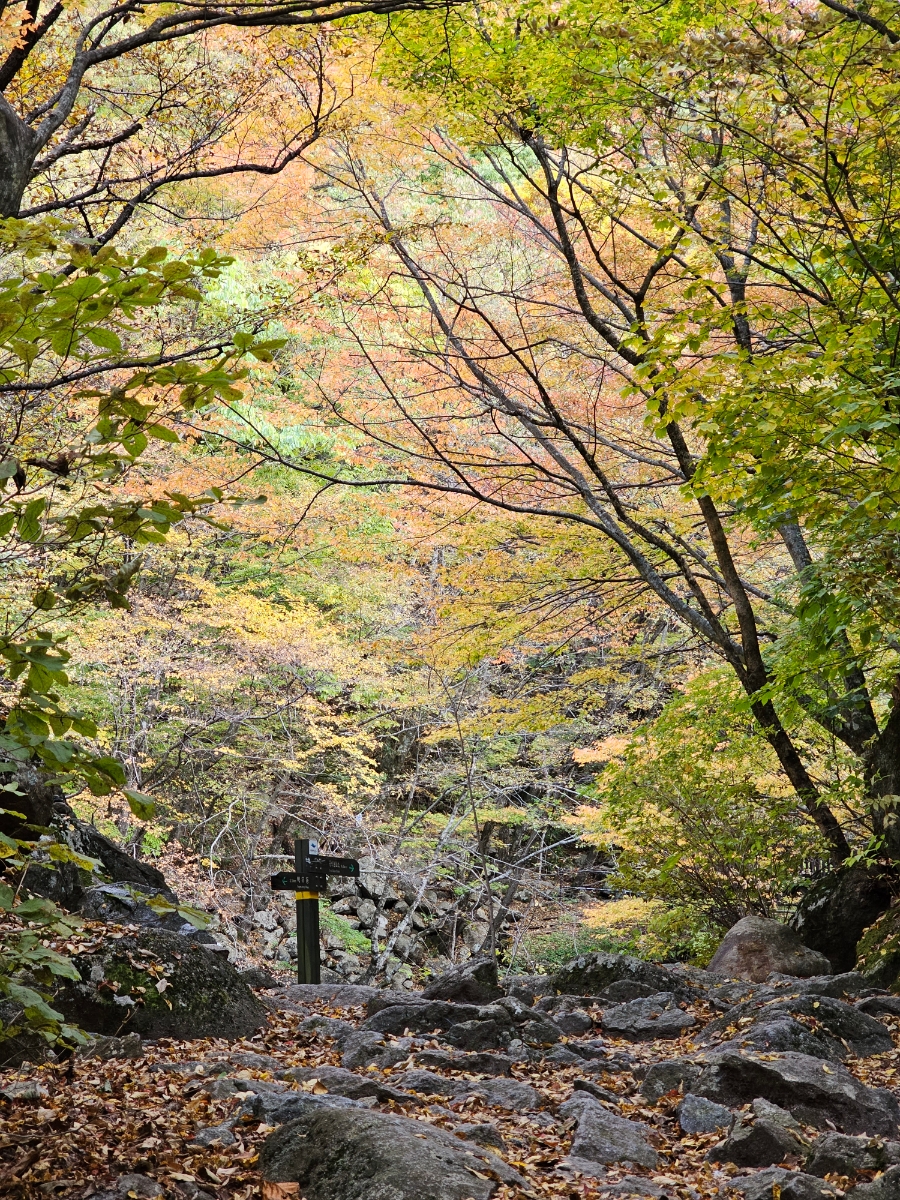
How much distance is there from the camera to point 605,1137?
389 cm

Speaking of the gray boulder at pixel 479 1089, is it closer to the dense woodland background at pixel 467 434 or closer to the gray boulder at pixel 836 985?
the dense woodland background at pixel 467 434

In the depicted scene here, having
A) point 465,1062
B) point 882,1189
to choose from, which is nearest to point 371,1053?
point 465,1062

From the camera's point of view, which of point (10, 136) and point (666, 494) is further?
point (666, 494)

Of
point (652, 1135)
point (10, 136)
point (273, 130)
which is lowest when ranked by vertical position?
point (652, 1135)

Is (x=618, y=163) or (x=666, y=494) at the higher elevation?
(x=618, y=163)

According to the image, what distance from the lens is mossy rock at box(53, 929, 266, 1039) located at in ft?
16.6

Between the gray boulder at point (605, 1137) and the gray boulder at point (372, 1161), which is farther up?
the gray boulder at point (372, 1161)

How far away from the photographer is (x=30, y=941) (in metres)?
2.08

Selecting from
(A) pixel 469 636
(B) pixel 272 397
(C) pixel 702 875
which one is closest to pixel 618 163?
(A) pixel 469 636

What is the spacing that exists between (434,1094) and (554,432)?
748cm

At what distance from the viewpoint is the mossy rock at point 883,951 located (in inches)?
273

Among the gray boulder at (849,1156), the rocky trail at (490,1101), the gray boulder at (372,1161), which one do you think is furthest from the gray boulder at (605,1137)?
the gray boulder at (372,1161)

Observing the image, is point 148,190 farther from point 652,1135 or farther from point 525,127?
point 652,1135

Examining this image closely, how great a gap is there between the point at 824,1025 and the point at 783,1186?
2.41m
